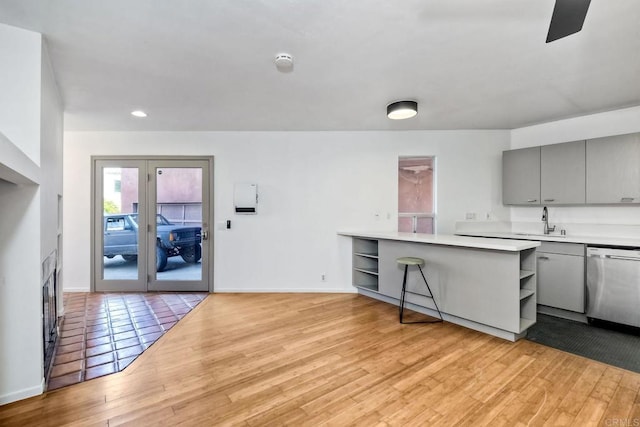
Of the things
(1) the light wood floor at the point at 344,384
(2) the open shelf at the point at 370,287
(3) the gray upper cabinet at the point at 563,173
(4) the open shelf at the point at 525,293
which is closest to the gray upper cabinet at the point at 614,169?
(3) the gray upper cabinet at the point at 563,173

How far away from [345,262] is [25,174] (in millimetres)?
3725

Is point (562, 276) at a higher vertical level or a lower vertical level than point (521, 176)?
lower

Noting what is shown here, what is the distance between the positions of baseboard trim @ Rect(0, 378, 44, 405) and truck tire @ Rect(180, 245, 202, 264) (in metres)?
2.51

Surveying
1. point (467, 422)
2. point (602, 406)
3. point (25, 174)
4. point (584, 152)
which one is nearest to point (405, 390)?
point (467, 422)

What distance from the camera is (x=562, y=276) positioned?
134 inches

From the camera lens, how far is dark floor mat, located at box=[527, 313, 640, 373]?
248cm

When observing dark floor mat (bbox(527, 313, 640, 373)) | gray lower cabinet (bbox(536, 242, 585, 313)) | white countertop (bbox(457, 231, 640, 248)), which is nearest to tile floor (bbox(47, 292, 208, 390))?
dark floor mat (bbox(527, 313, 640, 373))

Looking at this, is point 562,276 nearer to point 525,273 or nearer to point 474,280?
point 525,273

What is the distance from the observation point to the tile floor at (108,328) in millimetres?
2330

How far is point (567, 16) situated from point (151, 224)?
5.03m

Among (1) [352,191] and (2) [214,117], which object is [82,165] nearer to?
(2) [214,117]

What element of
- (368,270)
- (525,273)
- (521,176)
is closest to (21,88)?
(368,270)

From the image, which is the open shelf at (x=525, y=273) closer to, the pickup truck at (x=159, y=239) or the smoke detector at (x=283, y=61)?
the smoke detector at (x=283, y=61)

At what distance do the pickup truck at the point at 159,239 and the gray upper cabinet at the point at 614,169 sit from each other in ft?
18.0
